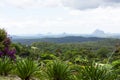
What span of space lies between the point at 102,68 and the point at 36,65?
2976 mm

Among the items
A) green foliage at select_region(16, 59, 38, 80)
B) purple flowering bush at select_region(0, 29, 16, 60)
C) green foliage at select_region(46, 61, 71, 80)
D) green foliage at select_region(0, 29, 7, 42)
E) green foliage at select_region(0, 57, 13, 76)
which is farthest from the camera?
green foliage at select_region(0, 29, 7, 42)

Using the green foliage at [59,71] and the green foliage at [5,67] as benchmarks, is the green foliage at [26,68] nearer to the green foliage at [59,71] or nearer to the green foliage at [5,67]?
the green foliage at [59,71]

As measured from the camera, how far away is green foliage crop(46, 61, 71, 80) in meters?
10.3

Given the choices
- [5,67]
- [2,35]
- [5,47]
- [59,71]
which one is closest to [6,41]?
[5,47]

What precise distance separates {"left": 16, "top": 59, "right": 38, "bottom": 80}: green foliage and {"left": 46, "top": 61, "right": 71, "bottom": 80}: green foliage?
0.62 m

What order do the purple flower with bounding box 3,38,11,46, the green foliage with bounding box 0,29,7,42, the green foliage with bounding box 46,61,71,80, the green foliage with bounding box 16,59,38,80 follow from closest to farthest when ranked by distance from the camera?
the green foliage with bounding box 46,61,71,80 → the green foliage with bounding box 16,59,38,80 → the purple flower with bounding box 3,38,11,46 → the green foliage with bounding box 0,29,7,42

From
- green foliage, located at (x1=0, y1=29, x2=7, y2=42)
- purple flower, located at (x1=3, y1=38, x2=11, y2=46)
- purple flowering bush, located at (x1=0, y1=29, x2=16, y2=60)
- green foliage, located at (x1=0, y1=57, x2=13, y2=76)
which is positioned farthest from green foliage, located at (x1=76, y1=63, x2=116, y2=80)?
green foliage, located at (x1=0, y1=29, x2=7, y2=42)

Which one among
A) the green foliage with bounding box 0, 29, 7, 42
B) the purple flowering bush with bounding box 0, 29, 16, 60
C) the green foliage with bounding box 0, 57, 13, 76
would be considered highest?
the green foliage with bounding box 0, 29, 7, 42

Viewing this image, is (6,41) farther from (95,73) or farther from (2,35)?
(95,73)

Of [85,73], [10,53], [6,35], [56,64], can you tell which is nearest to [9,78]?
[56,64]

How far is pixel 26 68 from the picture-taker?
10.7 m

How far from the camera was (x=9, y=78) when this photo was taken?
11828 millimetres

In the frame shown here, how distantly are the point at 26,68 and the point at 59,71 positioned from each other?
1159 mm

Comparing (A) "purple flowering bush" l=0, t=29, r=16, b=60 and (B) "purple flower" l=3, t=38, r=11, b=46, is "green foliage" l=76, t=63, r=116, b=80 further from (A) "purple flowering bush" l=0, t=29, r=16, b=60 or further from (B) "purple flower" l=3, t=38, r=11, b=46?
(B) "purple flower" l=3, t=38, r=11, b=46
